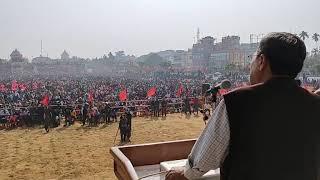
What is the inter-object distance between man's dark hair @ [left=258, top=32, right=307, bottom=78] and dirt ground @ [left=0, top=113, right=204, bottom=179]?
29.6 feet

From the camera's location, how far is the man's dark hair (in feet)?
5.91

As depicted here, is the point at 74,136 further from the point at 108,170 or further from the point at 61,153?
the point at 108,170

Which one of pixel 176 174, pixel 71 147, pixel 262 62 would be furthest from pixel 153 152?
pixel 71 147

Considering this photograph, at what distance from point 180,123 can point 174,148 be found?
16117mm

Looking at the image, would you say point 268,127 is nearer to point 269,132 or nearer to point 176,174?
point 269,132

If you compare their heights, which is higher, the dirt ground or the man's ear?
the man's ear

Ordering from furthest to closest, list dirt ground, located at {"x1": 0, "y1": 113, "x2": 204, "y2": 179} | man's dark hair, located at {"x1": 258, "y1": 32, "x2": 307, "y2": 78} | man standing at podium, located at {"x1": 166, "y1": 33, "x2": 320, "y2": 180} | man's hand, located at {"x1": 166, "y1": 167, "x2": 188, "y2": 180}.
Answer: dirt ground, located at {"x1": 0, "y1": 113, "x2": 204, "y2": 179} → man's hand, located at {"x1": 166, "y1": 167, "x2": 188, "y2": 180} → man's dark hair, located at {"x1": 258, "y1": 32, "x2": 307, "y2": 78} → man standing at podium, located at {"x1": 166, "y1": 33, "x2": 320, "y2": 180}

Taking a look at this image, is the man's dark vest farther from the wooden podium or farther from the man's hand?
the wooden podium

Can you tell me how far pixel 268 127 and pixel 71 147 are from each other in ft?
45.4

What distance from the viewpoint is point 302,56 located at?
73.7 inches

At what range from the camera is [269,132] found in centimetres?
172

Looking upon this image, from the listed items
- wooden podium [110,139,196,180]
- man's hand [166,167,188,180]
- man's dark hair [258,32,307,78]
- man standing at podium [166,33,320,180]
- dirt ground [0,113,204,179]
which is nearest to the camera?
man standing at podium [166,33,320,180]

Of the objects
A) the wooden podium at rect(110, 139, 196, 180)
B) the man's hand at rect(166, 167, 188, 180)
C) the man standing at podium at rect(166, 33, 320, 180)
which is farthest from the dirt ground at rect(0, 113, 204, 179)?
the man standing at podium at rect(166, 33, 320, 180)

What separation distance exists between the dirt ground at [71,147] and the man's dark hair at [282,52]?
9.02m
